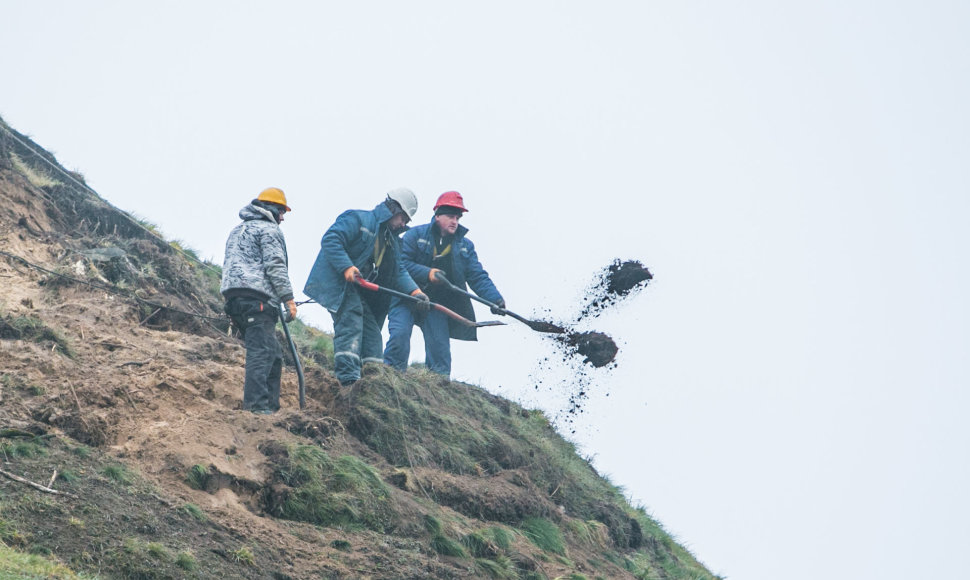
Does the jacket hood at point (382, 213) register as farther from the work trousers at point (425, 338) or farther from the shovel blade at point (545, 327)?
the shovel blade at point (545, 327)

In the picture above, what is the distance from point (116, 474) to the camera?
6.91 m

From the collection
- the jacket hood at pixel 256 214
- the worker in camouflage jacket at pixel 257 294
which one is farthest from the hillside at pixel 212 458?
the jacket hood at pixel 256 214

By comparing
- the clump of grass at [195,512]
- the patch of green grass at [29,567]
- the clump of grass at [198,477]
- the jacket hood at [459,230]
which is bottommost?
the patch of green grass at [29,567]

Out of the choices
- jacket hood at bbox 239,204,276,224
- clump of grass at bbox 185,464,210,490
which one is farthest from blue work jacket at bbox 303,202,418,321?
clump of grass at bbox 185,464,210,490

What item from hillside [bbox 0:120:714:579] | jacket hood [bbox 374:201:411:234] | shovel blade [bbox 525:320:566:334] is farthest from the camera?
shovel blade [bbox 525:320:566:334]

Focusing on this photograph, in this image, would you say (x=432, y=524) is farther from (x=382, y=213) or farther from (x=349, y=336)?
(x=382, y=213)

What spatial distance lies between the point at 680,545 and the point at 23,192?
8.83m

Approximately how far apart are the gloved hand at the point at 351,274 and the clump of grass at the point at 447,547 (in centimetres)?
295

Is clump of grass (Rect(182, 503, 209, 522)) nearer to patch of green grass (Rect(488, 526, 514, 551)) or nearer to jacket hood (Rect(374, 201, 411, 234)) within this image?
patch of green grass (Rect(488, 526, 514, 551))

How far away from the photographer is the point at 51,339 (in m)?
8.85

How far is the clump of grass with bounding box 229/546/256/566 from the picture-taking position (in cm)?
643

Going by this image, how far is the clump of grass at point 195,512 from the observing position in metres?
6.75

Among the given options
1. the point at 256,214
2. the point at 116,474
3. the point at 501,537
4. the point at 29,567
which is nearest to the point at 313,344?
the point at 256,214

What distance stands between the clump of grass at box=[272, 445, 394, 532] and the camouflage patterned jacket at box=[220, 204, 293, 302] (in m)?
1.35
